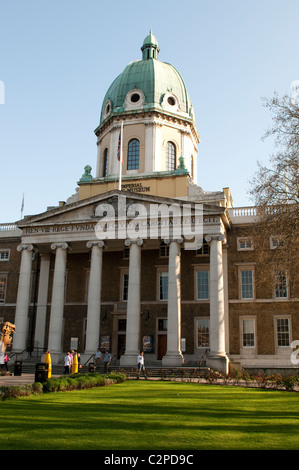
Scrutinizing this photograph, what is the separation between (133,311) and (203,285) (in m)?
6.67

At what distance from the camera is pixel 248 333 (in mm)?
35969

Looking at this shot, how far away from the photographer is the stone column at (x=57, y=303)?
3491cm

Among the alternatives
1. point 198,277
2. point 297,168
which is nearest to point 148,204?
point 198,277

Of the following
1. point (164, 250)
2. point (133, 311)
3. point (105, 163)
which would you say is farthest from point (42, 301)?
point (105, 163)

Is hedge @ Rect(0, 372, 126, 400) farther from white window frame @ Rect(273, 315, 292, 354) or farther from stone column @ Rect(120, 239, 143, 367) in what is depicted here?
white window frame @ Rect(273, 315, 292, 354)

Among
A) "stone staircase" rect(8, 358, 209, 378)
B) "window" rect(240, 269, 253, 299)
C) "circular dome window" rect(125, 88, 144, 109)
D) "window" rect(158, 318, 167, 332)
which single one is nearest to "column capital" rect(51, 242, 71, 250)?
"stone staircase" rect(8, 358, 209, 378)

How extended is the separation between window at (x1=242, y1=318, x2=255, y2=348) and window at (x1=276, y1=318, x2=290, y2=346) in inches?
71.0

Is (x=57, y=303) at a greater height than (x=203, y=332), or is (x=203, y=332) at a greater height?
(x=57, y=303)

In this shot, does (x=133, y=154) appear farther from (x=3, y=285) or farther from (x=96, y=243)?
(x=3, y=285)

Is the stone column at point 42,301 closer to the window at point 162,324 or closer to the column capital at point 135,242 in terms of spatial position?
the column capital at point 135,242

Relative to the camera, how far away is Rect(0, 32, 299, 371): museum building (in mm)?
33625

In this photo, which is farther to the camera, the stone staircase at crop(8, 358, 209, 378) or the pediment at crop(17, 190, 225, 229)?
the pediment at crop(17, 190, 225, 229)

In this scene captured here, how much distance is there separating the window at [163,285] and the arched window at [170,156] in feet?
34.4
